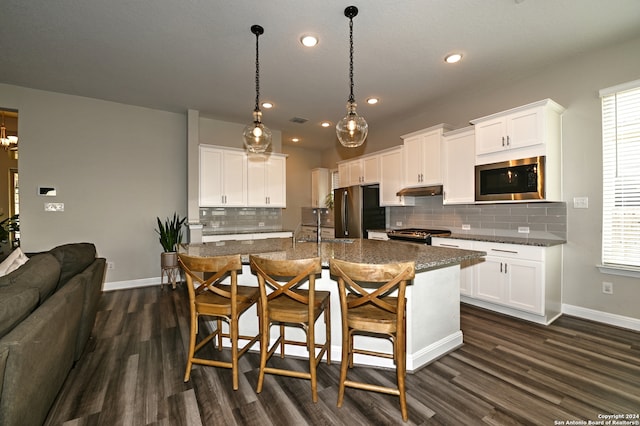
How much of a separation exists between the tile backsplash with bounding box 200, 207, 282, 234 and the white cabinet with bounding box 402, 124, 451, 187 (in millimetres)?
2802

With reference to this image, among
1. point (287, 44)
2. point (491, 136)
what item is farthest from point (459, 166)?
point (287, 44)

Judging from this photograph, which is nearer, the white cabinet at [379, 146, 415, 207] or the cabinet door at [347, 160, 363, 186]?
the white cabinet at [379, 146, 415, 207]

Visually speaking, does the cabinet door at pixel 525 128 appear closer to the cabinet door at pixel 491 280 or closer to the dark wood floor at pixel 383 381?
the cabinet door at pixel 491 280

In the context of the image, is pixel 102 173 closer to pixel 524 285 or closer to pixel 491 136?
pixel 491 136

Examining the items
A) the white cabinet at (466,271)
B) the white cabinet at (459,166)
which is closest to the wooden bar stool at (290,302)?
the white cabinet at (466,271)

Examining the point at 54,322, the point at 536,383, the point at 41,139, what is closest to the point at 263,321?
the point at 54,322

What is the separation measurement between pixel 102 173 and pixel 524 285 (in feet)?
19.8

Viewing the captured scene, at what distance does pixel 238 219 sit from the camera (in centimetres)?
558

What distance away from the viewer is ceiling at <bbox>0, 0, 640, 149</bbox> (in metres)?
2.43

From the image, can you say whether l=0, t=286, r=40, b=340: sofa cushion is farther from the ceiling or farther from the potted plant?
the potted plant

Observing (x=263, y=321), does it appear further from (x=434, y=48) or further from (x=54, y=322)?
(x=434, y=48)

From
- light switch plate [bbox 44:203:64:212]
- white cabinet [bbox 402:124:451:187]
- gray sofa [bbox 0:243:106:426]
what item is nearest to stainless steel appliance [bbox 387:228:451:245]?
white cabinet [bbox 402:124:451:187]

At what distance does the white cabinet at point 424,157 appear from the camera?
4215 mm

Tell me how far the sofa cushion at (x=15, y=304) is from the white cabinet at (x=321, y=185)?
596cm
